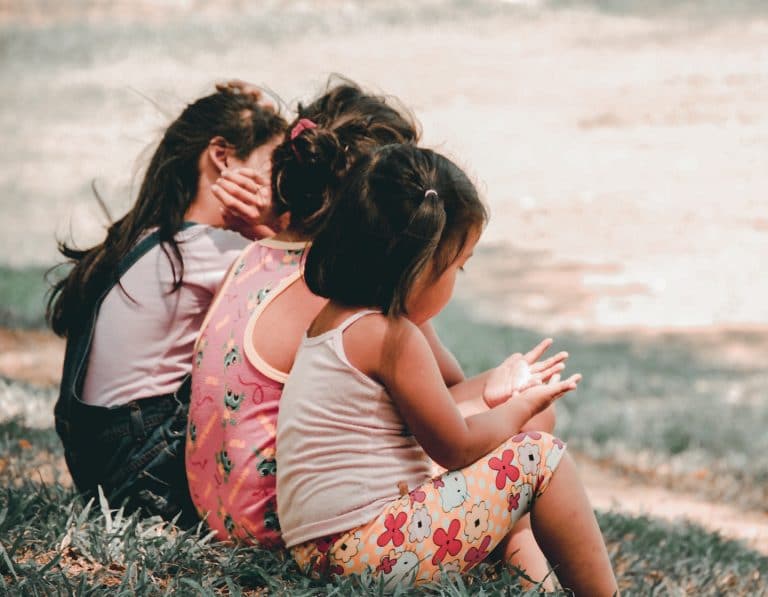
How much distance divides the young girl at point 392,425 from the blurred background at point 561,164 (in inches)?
47.9

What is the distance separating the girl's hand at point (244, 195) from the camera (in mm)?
2977

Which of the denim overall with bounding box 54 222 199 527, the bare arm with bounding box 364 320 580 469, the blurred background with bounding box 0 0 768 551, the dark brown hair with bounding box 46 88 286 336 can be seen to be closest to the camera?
the bare arm with bounding box 364 320 580 469

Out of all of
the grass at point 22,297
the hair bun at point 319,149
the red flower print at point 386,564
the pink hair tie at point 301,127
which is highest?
the pink hair tie at point 301,127

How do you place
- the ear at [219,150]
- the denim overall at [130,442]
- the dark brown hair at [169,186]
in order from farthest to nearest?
the ear at [219,150]
the dark brown hair at [169,186]
the denim overall at [130,442]

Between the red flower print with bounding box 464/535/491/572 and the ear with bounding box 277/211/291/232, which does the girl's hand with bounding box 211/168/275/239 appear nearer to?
the ear with bounding box 277/211/291/232

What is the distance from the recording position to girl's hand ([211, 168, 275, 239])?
9.77ft

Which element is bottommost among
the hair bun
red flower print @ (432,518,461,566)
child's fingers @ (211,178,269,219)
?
red flower print @ (432,518,461,566)

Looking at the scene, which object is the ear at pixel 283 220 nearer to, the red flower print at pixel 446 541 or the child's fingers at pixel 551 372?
the child's fingers at pixel 551 372

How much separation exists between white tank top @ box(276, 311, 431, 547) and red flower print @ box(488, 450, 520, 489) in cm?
21

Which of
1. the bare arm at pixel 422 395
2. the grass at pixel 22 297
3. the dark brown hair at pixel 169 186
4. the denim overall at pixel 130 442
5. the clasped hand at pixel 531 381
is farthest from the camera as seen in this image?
the grass at pixel 22 297

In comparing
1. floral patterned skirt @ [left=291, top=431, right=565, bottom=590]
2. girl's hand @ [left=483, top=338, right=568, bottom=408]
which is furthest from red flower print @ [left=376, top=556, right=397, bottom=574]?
girl's hand @ [left=483, top=338, right=568, bottom=408]

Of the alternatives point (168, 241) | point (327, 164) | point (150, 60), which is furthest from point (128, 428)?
point (150, 60)

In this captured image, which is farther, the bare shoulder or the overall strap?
the overall strap

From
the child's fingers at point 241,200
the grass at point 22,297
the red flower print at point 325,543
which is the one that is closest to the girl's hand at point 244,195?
the child's fingers at point 241,200
